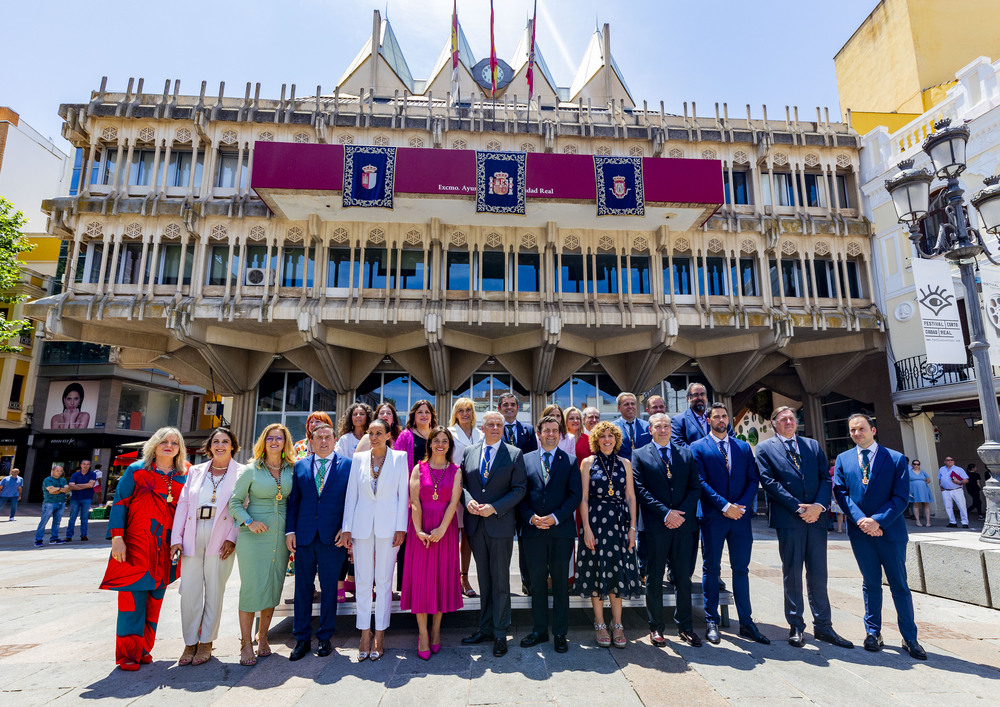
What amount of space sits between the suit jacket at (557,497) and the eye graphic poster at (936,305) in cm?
674

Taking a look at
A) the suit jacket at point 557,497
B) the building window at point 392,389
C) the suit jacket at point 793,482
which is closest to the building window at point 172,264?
the building window at point 392,389

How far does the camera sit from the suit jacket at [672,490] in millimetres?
4930

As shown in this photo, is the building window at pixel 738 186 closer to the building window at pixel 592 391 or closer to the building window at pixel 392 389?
the building window at pixel 592 391

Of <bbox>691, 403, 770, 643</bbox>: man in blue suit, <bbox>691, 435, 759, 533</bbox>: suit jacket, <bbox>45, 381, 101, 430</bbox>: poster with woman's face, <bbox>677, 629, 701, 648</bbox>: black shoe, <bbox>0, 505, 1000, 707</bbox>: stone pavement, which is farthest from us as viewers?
<bbox>45, 381, 101, 430</bbox>: poster with woman's face

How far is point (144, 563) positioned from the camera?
14.8 feet

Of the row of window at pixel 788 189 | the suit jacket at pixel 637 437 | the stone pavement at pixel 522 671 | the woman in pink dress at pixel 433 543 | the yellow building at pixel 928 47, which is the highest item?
the yellow building at pixel 928 47

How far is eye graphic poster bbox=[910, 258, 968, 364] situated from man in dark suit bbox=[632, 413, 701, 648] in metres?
5.76

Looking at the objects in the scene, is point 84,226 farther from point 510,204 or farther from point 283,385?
point 510,204

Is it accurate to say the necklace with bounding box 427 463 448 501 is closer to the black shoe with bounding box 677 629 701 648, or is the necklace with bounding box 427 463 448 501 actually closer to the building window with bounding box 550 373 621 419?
the black shoe with bounding box 677 629 701 648

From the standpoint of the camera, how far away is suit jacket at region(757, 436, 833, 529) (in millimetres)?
5043

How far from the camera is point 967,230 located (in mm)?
7113

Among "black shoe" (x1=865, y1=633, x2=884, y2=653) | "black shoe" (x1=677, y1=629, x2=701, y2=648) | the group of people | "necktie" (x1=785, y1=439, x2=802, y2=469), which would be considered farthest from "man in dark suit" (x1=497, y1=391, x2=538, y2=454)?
"black shoe" (x1=865, y1=633, x2=884, y2=653)

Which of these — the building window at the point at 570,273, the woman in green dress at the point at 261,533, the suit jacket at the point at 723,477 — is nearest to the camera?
the woman in green dress at the point at 261,533

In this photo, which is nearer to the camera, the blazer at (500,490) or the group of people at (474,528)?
the group of people at (474,528)
